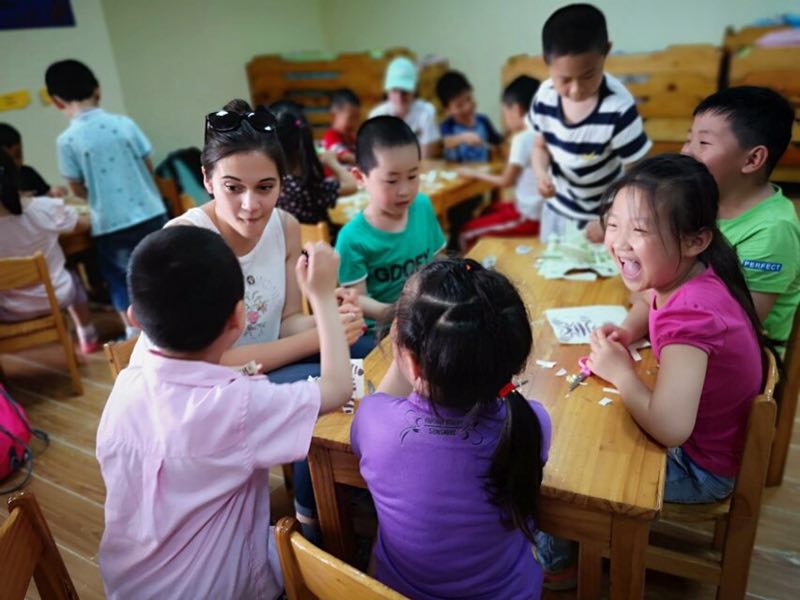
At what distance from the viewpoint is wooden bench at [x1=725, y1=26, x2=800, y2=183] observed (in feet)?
12.5

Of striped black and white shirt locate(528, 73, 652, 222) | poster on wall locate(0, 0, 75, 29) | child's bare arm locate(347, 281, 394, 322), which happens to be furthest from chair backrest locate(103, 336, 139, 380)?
poster on wall locate(0, 0, 75, 29)

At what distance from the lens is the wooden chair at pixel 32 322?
240 centimetres

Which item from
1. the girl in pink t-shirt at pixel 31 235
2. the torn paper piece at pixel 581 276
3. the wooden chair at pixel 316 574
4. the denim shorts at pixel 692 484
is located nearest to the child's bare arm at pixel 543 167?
the torn paper piece at pixel 581 276

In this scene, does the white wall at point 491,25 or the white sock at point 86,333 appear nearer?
the white sock at point 86,333

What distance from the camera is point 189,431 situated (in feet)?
3.14

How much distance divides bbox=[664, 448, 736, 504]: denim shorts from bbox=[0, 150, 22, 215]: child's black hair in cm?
277

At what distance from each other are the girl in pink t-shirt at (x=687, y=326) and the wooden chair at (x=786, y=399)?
438 mm

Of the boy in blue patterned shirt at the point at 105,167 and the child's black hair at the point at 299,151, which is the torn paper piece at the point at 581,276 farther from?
the boy in blue patterned shirt at the point at 105,167

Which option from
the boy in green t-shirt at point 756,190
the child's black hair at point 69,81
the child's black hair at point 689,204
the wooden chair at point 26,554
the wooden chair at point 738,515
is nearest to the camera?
the wooden chair at point 26,554

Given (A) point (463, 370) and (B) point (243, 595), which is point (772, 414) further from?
(B) point (243, 595)

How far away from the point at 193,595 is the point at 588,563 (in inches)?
28.5

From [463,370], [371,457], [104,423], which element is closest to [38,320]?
[104,423]

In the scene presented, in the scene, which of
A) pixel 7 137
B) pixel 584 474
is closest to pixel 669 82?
pixel 584 474

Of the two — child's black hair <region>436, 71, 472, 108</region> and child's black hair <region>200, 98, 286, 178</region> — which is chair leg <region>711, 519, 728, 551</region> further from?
child's black hair <region>436, 71, 472, 108</region>
